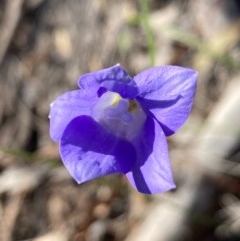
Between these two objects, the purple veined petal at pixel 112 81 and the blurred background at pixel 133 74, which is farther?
the blurred background at pixel 133 74

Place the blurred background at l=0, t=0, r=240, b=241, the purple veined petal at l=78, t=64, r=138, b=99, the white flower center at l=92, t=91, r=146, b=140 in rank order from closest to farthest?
1. the purple veined petal at l=78, t=64, r=138, b=99
2. the white flower center at l=92, t=91, r=146, b=140
3. the blurred background at l=0, t=0, r=240, b=241

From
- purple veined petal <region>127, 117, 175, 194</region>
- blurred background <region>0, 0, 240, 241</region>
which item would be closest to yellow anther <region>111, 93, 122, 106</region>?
purple veined petal <region>127, 117, 175, 194</region>

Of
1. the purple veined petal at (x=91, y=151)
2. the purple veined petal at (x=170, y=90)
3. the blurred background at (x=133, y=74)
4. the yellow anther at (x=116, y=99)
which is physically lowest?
the blurred background at (x=133, y=74)

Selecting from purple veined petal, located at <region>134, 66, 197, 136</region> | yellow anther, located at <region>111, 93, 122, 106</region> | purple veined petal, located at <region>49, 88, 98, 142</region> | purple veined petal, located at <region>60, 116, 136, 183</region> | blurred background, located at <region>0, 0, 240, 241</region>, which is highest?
purple veined petal, located at <region>134, 66, 197, 136</region>

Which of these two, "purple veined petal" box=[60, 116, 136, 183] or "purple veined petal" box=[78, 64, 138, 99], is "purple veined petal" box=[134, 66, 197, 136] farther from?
"purple veined petal" box=[60, 116, 136, 183]

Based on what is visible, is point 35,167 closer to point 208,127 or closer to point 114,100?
point 208,127

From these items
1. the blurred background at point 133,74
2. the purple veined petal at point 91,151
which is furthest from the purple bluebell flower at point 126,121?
the blurred background at point 133,74

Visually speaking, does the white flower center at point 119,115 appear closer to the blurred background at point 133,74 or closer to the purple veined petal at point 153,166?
the purple veined petal at point 153,166
